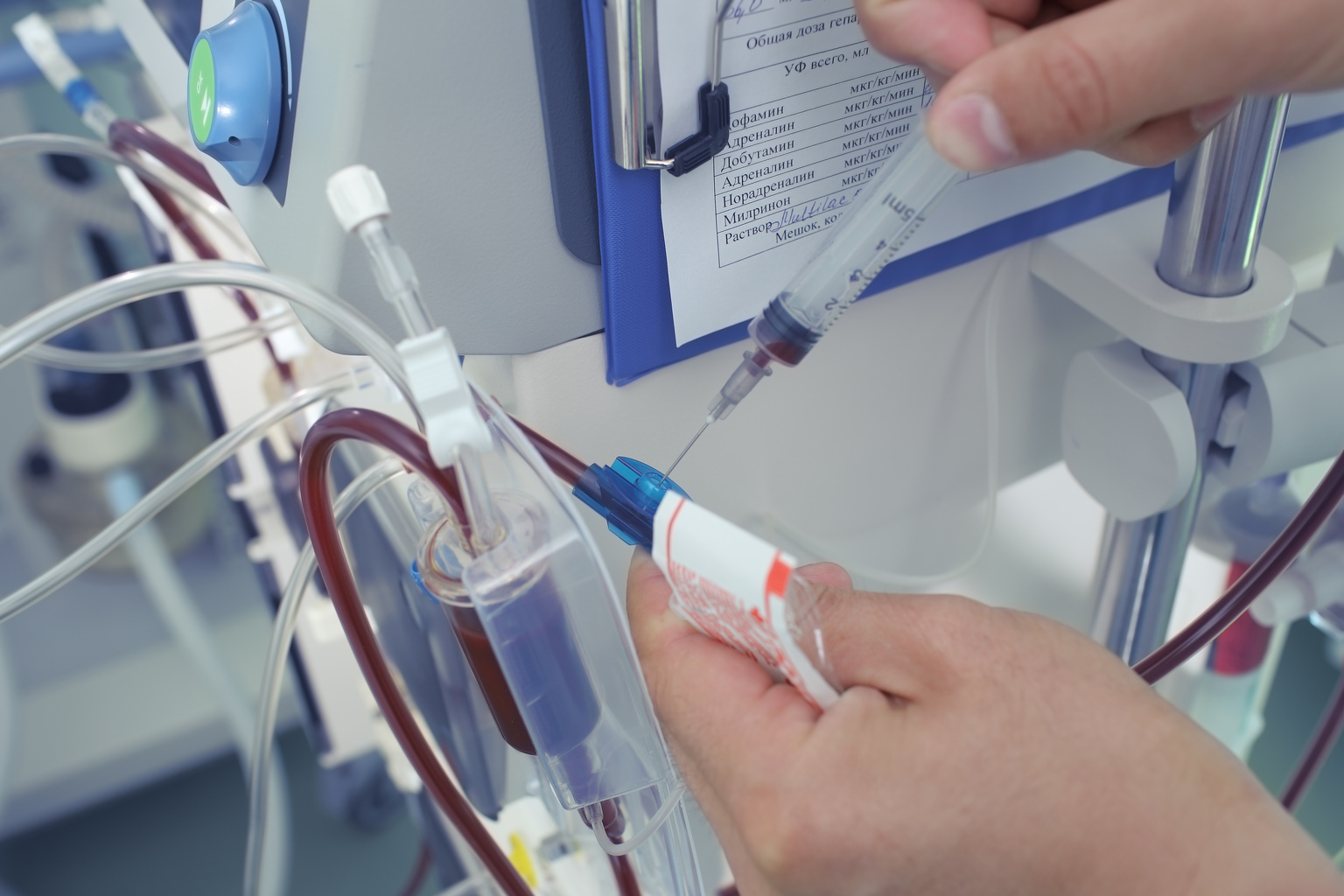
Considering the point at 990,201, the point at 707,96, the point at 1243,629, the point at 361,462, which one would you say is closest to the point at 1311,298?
the point at 990,201

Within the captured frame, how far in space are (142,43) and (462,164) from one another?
1.35ft

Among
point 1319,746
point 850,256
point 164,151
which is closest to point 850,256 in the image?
point 850,256

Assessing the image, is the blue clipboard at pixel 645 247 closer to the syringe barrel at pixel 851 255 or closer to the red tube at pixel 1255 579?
the syringe barrel at pixel 851 255

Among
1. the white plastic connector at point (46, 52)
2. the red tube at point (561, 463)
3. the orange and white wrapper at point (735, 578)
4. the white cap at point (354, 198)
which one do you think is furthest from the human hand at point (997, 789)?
the white plastic connector at point (46, 52)

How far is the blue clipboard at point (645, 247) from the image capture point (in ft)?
1.39

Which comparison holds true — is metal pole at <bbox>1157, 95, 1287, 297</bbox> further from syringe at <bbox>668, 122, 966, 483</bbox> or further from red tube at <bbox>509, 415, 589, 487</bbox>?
red tube at <bbox>509, 415, 589, 487</bbox>

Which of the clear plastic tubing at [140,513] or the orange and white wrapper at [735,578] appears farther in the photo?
the clear plastic tubing at [140,513]

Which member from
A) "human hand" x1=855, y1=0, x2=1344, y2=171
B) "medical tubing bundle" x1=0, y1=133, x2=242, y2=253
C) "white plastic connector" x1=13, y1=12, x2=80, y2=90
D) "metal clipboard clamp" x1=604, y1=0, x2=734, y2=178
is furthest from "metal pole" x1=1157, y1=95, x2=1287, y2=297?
"white plastic connector" x1=13, y1=12, x2=80, y2=90

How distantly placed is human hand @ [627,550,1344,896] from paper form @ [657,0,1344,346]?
0.21 metres

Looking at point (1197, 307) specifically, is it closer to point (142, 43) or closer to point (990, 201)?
point (990, 201)

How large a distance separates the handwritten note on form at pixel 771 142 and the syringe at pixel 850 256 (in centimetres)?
2

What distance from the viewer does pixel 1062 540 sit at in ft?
3.08

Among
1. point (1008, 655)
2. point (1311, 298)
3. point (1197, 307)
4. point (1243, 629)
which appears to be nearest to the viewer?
point (1008, 655)

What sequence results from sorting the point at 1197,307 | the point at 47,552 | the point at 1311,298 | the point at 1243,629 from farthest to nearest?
the point at 47,552 → the point at 1243,629 → the point at 1311,298 → the point at 1197,307
